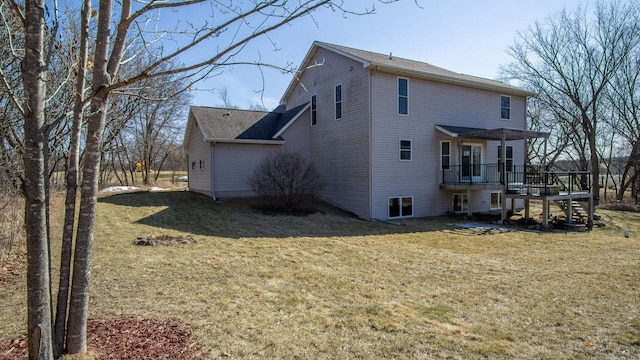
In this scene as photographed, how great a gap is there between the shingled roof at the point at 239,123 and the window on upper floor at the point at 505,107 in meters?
9.83

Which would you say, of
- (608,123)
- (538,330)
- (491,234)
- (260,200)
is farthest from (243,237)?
(608,123)

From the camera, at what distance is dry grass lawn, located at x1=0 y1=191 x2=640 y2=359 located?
3.66 meters

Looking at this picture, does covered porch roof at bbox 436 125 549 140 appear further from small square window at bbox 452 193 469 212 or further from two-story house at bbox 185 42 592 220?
small square window at bbox 452 193 469 212

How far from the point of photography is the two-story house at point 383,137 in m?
14.1

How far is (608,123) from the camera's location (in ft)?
90.6

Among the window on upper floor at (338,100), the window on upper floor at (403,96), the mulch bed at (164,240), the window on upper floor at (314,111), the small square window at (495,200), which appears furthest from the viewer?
the small square window at (495,200)

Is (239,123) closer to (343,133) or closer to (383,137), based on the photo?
(343,133)

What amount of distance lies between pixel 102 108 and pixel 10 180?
5591 millimetres

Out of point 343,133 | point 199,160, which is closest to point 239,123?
point 199,160

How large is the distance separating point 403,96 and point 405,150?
7.32ft

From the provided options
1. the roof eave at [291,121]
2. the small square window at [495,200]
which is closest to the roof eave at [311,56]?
the roof eave at [291,121]

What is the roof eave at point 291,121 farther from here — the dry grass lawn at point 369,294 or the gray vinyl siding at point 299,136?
the dry grass lawn at point 369,294

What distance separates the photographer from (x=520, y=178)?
58.1 feet

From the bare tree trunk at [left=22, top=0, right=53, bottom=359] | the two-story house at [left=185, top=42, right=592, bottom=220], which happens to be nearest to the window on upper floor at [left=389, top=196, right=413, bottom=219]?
the two-story house at [left=185, top=42, right=592, bottom=220]
